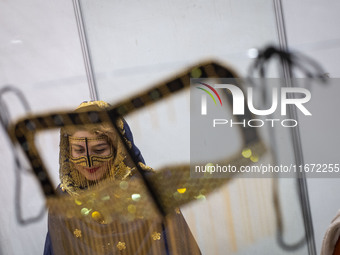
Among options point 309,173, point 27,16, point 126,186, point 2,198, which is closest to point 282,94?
point 309,173

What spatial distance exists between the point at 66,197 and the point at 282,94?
2.89ft

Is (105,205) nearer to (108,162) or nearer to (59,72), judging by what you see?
(108,162)

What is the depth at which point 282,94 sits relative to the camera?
5.42 feet

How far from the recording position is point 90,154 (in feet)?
5.48

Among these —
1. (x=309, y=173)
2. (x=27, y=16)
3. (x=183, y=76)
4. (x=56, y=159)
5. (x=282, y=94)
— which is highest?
(x=27, y=16)

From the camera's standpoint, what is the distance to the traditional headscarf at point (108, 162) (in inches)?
66.4

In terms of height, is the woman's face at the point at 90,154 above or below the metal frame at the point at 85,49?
below

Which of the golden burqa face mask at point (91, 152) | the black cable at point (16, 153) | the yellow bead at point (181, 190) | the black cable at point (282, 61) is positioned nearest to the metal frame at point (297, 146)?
the black cable at point (282, 61)

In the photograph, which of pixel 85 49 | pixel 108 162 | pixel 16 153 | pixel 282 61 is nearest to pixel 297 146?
pixel 282 61

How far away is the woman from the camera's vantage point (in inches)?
66.4

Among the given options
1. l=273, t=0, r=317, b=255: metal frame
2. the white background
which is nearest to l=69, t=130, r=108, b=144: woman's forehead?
the white background

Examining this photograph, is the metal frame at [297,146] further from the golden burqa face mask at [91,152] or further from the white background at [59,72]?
→ the golden burqa face mask at [91,152]

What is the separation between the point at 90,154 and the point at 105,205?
219 millimetres

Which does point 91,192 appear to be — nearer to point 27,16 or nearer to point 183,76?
point 183,76
